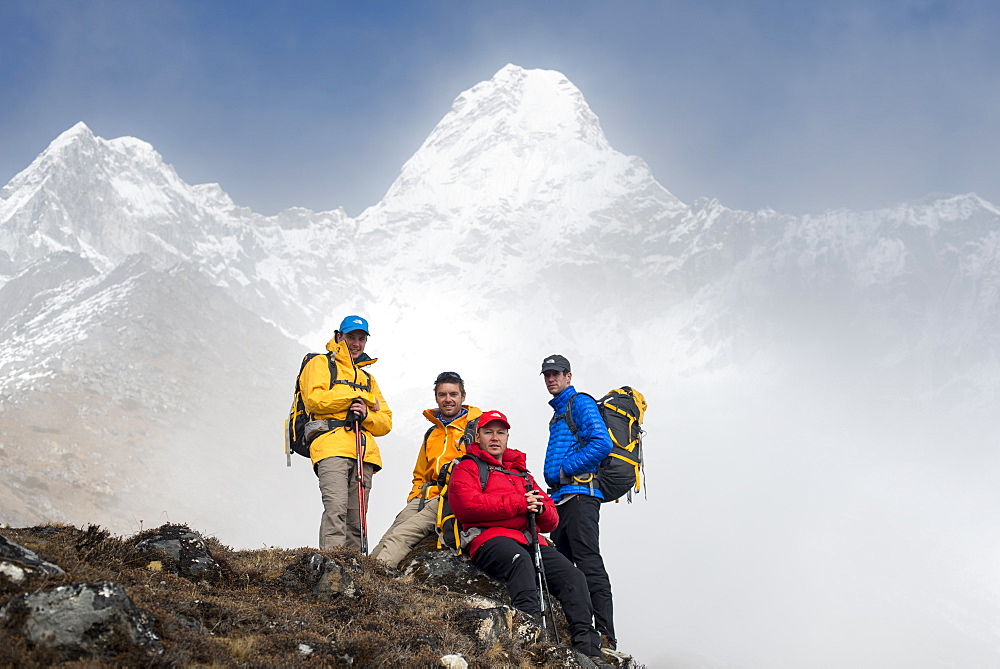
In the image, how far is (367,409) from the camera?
32.4 feet

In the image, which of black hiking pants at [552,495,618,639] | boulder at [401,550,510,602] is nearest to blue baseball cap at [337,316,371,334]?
boulder at [401,550,510,602]

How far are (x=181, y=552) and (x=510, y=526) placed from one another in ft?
10.9

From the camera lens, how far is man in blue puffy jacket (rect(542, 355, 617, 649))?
8438mm

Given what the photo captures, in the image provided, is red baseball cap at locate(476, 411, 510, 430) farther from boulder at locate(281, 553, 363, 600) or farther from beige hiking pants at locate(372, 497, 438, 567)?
boulder at locate(281, 553, 363, 600)

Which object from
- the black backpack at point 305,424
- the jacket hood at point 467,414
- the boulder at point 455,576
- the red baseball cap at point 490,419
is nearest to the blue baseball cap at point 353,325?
the black backpack at point 305,424

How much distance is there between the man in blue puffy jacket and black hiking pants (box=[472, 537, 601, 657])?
64 cm

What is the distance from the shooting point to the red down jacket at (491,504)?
25.6ft

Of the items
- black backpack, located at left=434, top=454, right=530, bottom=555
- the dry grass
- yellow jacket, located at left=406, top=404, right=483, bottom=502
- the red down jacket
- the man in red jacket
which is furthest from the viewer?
yellow jacket, located at left=406, top=404, right=483, bottom=502

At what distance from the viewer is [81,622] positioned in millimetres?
4422

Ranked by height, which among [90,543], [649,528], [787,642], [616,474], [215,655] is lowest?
Answer: [215,655]

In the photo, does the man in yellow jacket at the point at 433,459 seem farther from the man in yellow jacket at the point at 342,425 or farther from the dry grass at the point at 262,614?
the dry grass at the point at 262,614

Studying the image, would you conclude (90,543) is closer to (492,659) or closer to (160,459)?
(492,659)

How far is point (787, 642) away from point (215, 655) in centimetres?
16659

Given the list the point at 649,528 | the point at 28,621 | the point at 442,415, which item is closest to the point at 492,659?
the point at 28,621
